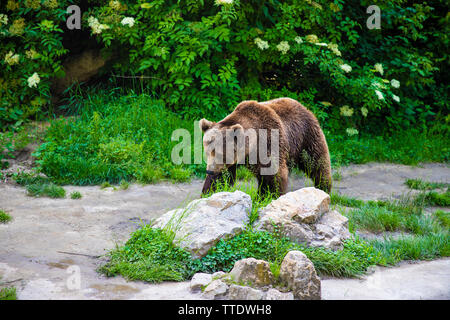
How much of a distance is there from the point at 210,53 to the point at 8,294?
5.75 meters

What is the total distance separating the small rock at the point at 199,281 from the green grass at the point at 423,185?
451cm

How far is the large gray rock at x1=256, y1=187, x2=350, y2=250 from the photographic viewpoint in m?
4.34

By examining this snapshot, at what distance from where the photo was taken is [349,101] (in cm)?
930

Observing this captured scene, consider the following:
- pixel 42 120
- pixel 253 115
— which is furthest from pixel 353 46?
pixel 42 120

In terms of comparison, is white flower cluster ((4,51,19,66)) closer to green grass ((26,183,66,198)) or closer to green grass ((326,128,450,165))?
green grass ((26,183,66,198))

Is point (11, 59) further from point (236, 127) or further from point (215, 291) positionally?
point (215, 291)

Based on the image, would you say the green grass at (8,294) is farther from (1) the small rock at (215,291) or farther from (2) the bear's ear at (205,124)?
(2) the bear's ear at (205,124)

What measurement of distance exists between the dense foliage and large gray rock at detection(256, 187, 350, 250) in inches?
136

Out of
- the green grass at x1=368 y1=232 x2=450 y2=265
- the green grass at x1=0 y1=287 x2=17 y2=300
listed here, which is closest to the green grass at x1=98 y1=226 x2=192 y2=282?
the green grass at x1=0 y1=287 x2=17 y2=300

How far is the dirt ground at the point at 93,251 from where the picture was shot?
3489 millimetres

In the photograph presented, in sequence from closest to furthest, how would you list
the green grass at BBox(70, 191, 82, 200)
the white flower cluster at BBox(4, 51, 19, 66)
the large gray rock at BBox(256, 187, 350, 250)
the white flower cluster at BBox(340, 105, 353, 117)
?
1. the large gray rock at BBox(256, 187, 350, 250)
2. the green grass at BBox(70, 191, 82, 200)
3. the white flower cluster at BBox(4, 51, 19, 66)
4. the white flower cluster at BBox(340, 105, 353, 117)

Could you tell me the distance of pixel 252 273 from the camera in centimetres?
359

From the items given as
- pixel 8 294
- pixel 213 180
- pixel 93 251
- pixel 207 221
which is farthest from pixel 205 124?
pixel 8 294

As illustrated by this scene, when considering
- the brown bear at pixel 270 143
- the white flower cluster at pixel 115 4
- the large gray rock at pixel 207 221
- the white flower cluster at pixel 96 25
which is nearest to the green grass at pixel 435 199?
the brown bear at pixel 270 143
